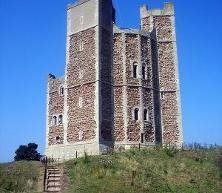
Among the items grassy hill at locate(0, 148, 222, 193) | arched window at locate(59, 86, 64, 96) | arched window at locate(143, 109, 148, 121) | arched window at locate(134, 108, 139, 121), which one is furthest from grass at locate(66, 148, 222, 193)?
arched window at locate(59, 86, 64, 96)

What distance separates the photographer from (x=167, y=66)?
39.5 meters

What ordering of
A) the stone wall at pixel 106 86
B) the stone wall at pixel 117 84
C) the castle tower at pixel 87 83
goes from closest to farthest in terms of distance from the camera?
the castle tower at pixel 87 83 → the stone wall at pixel 106 86 → the stone wall at pixel 117 84

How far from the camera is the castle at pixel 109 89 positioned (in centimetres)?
3450

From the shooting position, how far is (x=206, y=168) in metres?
27.8

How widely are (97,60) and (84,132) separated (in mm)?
6179

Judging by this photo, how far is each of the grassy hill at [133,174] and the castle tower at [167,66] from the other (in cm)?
727

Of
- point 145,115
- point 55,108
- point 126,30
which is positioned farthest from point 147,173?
point 126,30

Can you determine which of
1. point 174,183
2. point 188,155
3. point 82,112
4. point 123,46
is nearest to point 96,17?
point 123,46

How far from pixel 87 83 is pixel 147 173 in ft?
38.7

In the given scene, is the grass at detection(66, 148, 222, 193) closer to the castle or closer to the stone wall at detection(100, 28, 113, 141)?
the stone wall at detection(100, 28, 113, 141)

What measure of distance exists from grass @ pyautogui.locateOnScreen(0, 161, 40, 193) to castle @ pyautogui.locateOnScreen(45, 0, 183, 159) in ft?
22.8

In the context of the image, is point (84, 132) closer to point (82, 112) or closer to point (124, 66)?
point (82, 112)

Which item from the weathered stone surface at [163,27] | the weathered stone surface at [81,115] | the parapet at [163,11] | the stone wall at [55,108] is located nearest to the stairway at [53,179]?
the weathered stone surface at [81,115]

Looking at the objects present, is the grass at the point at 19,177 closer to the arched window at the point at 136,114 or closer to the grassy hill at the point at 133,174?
the grassy hill at the point at 133,174
